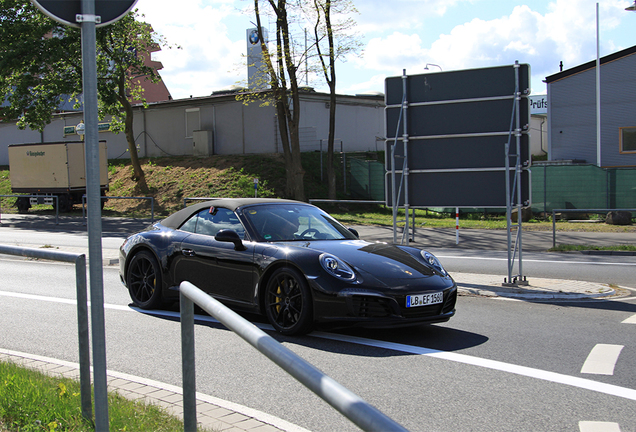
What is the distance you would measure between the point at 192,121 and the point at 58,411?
3581 centimetres

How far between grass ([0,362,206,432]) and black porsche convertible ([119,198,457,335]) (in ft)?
7.90

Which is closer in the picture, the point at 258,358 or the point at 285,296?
the point at 258,358

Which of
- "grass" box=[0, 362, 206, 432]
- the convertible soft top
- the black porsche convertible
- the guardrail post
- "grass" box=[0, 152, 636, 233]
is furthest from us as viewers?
"grass" box=[0, 152, 636, 233]

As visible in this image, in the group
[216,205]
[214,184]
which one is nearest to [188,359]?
[216,205]

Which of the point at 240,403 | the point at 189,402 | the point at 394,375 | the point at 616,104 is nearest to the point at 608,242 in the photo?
the point at 394,375

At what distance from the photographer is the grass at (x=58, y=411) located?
147 inches

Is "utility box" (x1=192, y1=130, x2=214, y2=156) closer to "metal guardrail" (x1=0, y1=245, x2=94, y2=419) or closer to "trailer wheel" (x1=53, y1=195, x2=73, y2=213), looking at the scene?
"trailer wheel" (x1=53, y1=195, x2=73, y2=213)

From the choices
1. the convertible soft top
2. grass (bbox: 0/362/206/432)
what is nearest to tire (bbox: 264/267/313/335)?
the convertible soft top

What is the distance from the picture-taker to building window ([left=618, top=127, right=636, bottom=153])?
113ft

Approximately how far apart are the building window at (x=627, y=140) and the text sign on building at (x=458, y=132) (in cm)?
2797

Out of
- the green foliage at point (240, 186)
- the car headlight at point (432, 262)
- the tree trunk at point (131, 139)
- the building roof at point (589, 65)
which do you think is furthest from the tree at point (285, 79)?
the car headlight at point (432, 262)

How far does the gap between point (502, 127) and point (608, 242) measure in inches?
356

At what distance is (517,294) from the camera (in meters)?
9.02

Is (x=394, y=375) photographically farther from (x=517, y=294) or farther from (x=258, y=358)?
(x=517, y=294)
